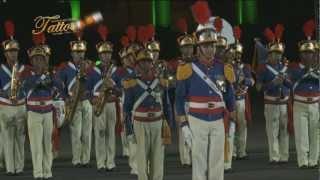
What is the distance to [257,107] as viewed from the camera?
1115 inches

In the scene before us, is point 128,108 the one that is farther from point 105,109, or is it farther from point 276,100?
point 276,100

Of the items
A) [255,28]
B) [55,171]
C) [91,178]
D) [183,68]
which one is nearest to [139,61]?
[183,68]

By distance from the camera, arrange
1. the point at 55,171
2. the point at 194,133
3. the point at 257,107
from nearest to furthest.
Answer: the point at 194,133, the point at 55,171, the point at 257,107

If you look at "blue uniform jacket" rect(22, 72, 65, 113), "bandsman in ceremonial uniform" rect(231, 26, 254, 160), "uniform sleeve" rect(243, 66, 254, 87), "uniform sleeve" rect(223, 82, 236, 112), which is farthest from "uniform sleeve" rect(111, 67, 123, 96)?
"uniform sleeve" rect(223, 82, 236, 112)

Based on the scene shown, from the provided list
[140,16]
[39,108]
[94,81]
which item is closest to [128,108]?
[39,108]

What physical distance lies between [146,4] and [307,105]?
20244 mm

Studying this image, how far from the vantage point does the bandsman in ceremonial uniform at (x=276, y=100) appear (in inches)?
600

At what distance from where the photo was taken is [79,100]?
617 inches

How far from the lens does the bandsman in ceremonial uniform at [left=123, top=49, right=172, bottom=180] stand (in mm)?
11953

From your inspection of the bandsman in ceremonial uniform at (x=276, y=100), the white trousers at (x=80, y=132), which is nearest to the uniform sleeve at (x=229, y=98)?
the bandsman in ceremonial uniform at (x=276, y=100)

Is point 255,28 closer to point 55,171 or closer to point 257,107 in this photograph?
point 257,107

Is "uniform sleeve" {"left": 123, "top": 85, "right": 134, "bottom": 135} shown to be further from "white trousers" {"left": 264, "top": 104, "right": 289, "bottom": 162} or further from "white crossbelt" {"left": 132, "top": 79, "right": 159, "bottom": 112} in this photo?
"white trousers" {"left": 264, "top": 104, "right": 289, "bottom": 162}

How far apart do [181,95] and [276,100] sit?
496cm

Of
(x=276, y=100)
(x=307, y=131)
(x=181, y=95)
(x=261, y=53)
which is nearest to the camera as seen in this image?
(x=181, y=95)
